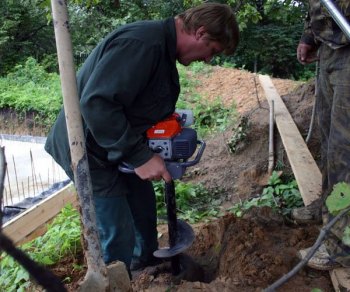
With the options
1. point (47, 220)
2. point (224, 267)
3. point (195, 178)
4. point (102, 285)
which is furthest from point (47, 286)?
point (195, 178)

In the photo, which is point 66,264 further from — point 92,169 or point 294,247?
point 294,247

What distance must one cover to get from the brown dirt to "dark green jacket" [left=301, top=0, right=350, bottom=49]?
52.6 inches

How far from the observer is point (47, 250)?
3463 millimetres

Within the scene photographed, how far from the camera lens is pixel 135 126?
248 cm

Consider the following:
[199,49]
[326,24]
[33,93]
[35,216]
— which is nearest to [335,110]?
[326,24]

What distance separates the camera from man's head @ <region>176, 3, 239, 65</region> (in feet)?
7.73

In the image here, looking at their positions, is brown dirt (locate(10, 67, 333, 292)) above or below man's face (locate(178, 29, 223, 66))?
below

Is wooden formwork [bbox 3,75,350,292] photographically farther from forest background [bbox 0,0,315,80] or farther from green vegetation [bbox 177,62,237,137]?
forest background [bbox 0,0,315,80]

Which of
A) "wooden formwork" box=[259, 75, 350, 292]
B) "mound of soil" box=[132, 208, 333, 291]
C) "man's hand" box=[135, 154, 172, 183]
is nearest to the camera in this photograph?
"man's hand" box=[135, 154, 172, 183]

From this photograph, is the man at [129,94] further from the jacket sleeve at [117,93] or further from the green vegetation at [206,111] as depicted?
the green vegetation at [206,111]

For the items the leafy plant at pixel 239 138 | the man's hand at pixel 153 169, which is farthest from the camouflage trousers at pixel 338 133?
the leafy plant at pixel 239 138

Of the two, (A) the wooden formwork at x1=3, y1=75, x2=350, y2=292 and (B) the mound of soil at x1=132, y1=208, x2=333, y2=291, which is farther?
(A) the wooden formwork at x1=3, y1=75, x2=350, y2=292

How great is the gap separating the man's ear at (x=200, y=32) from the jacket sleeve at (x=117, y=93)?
28 cm

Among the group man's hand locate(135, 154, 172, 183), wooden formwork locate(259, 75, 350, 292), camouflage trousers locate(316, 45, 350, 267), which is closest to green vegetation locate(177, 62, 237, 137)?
wooden formwork locate(259, 75, 350, 292)
